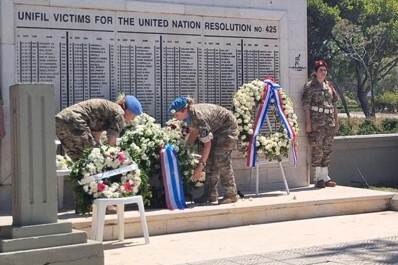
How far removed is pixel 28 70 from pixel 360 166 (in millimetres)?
7218

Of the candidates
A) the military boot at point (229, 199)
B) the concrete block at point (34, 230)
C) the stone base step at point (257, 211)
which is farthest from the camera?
the military boot at point (229, 199)

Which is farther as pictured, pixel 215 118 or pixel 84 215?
pixel 215 118

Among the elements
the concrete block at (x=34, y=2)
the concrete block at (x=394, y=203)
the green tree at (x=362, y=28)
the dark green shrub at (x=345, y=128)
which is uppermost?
the green tree at (x=362, y=28)

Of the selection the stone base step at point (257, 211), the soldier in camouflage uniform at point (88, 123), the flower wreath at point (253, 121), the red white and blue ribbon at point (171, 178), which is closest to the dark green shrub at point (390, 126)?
the stone base step at point (257, 211)

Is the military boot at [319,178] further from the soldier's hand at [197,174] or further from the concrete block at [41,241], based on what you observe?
the concrete block at [41,241]

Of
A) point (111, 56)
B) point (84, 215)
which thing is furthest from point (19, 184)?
point (111, 56)

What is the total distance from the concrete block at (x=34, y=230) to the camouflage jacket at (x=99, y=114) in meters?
3.19

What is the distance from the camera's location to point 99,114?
32.0ft

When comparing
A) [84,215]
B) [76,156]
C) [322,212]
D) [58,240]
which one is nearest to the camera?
[58,240]

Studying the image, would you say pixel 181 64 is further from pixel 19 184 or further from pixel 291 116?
Answer: pixel 19 184

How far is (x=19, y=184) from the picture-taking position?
650cm

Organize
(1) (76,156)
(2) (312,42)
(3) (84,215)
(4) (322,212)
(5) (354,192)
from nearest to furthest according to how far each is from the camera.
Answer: (3) (84,215) < (1) (76,156) < (4) (322,212) < (5) (354,192) < (2) (312,42)

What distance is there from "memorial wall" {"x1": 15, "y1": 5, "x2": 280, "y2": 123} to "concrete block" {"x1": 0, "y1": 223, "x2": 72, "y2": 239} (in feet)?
13.2

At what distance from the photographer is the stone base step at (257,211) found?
912 cm
